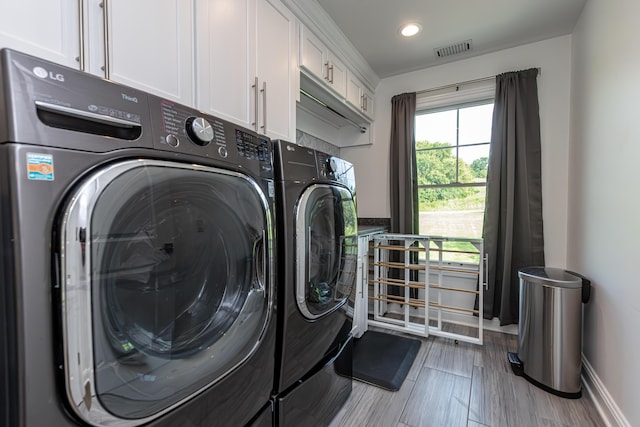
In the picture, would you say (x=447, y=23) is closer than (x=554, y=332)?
No

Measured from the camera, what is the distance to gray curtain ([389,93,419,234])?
9.66 ft

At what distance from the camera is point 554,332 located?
1805mm

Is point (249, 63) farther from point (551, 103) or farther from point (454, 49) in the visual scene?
point (551, 103)

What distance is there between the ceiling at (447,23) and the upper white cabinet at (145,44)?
124 centimetres

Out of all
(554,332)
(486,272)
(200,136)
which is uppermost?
(200,136)

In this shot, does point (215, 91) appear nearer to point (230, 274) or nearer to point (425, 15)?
point (230, 274)

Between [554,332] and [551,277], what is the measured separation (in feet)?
1.13

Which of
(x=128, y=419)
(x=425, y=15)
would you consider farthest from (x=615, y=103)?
(x=128, y=419)

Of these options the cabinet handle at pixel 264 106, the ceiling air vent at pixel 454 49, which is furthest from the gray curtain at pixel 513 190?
the cabinet handle at pixel 264 106

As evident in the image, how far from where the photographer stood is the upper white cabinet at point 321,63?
2.01 metres

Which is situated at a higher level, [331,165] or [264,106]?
[264,106]

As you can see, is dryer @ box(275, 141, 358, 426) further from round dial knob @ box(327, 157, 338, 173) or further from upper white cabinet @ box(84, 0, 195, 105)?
upper white cabinet @ box(84, 0, 195, 105)

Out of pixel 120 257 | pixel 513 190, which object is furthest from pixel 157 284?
pixel 513 190

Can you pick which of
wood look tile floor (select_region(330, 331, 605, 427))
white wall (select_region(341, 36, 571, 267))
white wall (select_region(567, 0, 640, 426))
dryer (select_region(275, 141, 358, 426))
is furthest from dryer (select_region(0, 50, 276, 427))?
white wall (select_region(341, 36, 571, 267))
